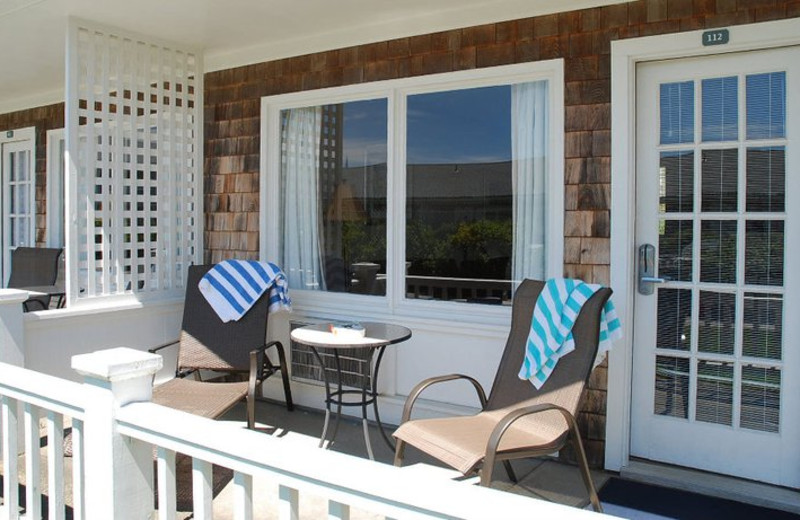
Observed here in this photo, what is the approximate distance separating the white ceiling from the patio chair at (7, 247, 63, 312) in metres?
2.01

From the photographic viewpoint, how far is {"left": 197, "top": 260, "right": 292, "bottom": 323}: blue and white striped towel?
4.12 metres

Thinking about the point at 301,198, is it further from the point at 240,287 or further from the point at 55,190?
the point at 55,190

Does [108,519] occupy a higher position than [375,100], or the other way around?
[375,100]

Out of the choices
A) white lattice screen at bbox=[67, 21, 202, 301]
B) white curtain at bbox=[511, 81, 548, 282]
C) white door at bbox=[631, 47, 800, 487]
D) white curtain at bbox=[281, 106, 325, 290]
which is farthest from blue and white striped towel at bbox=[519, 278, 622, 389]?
white lattice screen at bbox=[67, 21, 202, 301]

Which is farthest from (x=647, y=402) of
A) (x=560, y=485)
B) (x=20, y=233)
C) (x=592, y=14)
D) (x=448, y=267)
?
(x=20, y=233)

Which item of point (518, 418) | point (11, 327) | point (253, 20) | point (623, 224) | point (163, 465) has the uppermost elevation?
point (253, 20)

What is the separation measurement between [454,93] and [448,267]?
1.08m

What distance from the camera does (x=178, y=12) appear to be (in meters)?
3.94

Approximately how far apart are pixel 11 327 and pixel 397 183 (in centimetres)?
238

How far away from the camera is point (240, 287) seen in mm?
4172

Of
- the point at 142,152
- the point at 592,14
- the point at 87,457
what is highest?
the point at 592,14

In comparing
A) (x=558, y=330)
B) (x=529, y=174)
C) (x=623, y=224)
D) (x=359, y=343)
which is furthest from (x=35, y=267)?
(x=623, y=224)

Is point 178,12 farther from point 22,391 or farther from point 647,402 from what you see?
point 647,402

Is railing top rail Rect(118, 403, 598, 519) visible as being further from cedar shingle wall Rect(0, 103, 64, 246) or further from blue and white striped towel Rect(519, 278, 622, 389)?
cedar shingle wall Rect(0, 103, 64, 246)
